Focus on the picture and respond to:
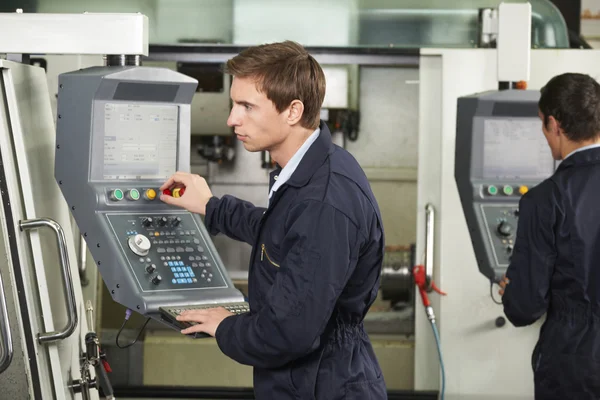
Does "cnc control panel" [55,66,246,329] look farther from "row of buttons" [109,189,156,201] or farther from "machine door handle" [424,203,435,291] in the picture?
"machine door handle" [424,203,435,291]

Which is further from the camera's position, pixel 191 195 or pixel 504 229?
pixel 504 229

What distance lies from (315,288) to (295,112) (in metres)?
0.36

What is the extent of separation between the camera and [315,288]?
1.47 m

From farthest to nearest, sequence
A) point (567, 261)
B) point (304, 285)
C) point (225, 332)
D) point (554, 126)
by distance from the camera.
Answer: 1. point (554, 126)
2. point (567, 261)
3. point (225, 332)
4. point (304, 285)

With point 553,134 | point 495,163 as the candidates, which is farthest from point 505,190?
point 553,134

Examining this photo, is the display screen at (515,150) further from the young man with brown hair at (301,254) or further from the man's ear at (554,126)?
the young man with brown hair at (301,254)

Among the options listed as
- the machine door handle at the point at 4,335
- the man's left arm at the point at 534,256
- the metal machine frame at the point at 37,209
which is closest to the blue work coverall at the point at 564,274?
the man's left arm at the point at 534,256

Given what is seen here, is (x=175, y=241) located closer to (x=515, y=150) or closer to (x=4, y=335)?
(x=4, y=335)

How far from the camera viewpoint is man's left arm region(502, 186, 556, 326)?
86.6 inches

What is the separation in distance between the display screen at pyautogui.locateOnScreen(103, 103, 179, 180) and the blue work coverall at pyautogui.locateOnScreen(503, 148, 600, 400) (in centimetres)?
98

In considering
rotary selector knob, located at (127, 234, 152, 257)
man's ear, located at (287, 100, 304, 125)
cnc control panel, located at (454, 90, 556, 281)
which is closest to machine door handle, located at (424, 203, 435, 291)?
cnc control panel, located at (454, 90, 556, 281)

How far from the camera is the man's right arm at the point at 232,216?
201cm

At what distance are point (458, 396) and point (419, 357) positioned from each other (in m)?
0.22

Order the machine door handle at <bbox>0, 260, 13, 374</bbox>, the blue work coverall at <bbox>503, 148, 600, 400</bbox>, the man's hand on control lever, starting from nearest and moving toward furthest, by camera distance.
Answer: the machine door handle at <bbox>0, 260, 13, 374</bbox>
the man's hand on control lever
the blue work coverall at <bbox>503, 148, 600, 400</bbox>
